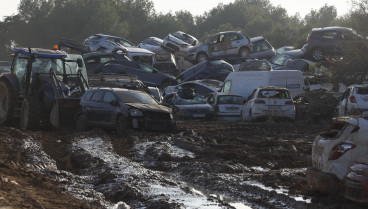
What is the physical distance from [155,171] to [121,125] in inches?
280

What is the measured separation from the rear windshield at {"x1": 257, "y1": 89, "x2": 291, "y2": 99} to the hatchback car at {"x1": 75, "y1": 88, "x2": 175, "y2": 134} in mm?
5370

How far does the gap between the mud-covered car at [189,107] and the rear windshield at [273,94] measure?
315 cm

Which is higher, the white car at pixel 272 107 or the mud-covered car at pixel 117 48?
the mud-covered car at pixel 117 48

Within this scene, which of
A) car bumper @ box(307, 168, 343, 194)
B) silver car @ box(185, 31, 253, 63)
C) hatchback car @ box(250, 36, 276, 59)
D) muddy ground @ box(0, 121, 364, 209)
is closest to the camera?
car bumper @ box(307, 168, 343, 194)

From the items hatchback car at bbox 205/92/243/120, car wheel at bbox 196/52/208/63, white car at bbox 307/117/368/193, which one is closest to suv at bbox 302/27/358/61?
car wheel at bbox 196/52/208/63

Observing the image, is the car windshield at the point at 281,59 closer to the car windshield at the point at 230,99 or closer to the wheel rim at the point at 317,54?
the wheel rim at the point at 317,54

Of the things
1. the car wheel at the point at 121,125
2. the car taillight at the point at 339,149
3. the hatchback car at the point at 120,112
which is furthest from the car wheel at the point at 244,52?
the car taillight at the point at 339,149

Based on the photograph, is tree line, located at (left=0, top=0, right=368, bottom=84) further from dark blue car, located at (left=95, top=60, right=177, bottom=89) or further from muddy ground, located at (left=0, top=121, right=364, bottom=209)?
muddy ground, located at (left=0, top=121, right=364, bottom=209)

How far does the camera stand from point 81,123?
2039cm

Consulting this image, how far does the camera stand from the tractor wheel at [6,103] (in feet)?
69.5

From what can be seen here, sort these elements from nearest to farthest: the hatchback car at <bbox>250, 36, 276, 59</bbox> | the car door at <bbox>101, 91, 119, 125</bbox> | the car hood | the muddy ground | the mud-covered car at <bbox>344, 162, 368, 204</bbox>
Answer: the mud-covered car at <bbox>344, 162, 368, 204</bbox>
the muddy ground
the car hood
the car door at <bbox>101, 91, 119, 125</bbox>
the hatchback car at <bbox>250, 36, 276, 59</bbox>

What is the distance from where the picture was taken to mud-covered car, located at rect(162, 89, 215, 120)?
89.1 feet

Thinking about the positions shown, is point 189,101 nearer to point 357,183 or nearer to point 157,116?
point 157,116

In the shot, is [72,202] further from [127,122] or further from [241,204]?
[127,122]
